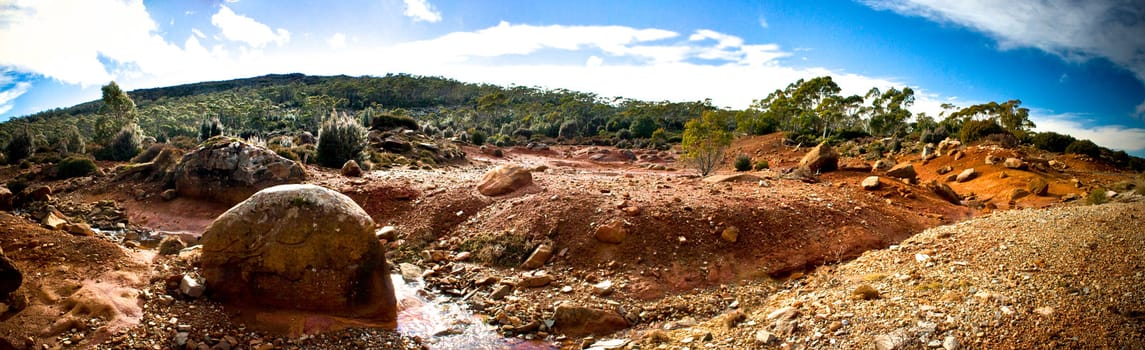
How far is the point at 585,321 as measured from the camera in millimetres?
6641

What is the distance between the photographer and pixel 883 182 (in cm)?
1335

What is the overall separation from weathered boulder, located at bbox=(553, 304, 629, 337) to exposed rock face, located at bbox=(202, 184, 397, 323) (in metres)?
2.18

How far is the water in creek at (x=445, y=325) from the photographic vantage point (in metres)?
6.22

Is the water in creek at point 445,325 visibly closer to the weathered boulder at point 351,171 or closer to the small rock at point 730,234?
the small rock at point 730,234

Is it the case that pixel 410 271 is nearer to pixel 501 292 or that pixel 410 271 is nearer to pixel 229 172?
pixel 501 292

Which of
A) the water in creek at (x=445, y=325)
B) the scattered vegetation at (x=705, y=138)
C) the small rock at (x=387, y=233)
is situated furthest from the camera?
the scattered vegetation at (x=705, y=138)

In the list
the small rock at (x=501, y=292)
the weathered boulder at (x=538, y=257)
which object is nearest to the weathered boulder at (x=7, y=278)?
the small rock at (x=501, y=292)

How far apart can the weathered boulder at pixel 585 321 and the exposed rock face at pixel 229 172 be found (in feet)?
32.6

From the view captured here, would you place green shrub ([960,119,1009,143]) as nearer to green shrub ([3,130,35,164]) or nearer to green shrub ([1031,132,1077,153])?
green shrub ([1031,132,1077,153])

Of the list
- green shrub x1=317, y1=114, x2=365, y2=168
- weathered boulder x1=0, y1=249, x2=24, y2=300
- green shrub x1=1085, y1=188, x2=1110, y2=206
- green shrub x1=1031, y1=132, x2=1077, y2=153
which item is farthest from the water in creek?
green shrub x1=1031, y1=132, x2=1077, y2=153

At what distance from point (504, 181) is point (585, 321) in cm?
585

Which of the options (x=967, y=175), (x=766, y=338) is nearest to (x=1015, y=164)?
(x=967, y=175)

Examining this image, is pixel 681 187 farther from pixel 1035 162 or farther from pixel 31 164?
pixel 31 164

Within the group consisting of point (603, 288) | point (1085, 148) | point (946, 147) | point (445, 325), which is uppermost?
point (1085, 148)
